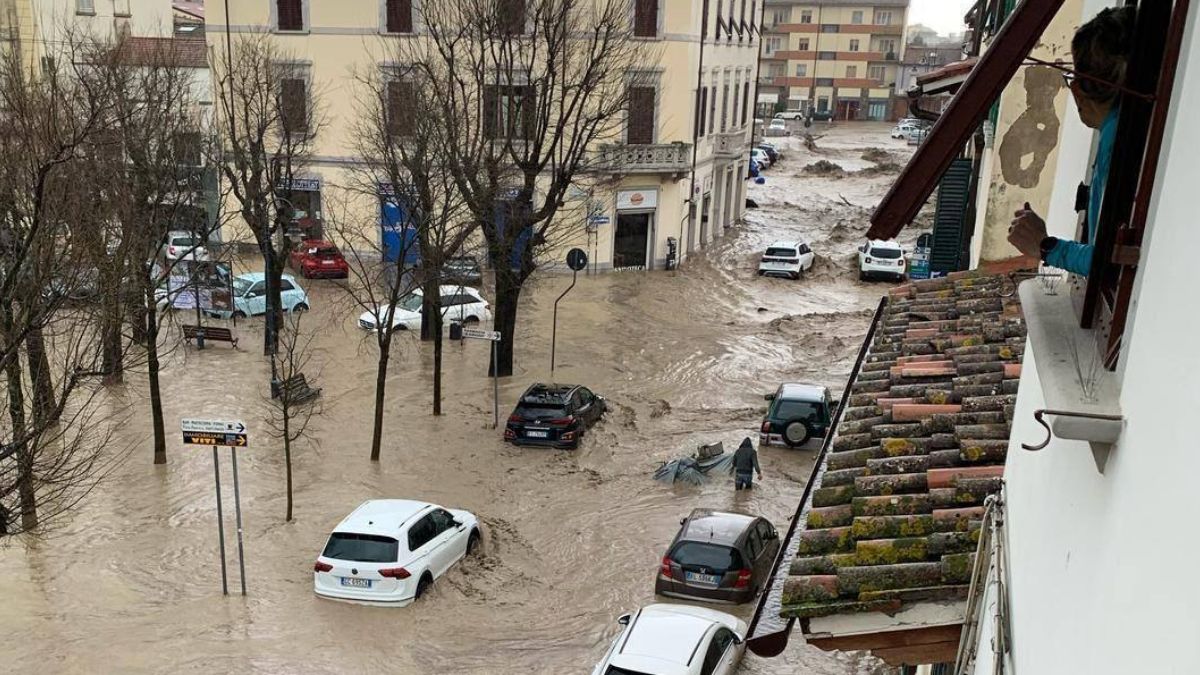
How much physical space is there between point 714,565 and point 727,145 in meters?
28.8

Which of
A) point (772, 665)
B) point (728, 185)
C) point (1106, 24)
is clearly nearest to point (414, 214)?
point (772, 665)

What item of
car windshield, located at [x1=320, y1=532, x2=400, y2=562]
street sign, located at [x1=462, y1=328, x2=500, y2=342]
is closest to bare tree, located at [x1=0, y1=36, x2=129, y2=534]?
car windshield, located at [x1=320, y1=532, x2=400, y2=562]

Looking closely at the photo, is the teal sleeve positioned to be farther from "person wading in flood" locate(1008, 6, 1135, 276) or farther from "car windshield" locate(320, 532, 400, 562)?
"car windshield" locate(320, 532, 400, 562)

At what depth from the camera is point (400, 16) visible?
3312cm

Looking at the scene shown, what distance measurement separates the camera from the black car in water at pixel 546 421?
61.3 feet

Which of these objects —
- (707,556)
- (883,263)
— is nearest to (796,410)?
(707,556)

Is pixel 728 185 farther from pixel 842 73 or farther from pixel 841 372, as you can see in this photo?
pixel 842 73

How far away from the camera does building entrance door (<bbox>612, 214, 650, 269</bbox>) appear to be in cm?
3434

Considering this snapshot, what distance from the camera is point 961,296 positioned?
9734 mm

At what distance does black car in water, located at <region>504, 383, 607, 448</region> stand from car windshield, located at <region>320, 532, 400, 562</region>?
20.2ft

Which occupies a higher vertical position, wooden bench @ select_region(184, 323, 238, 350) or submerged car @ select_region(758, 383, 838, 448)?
submerged car @ select_region(758, 383, 838, 448)

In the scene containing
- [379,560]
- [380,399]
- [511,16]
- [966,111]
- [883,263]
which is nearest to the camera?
[966,111]

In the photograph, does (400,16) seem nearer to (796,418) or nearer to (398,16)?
(398,16)

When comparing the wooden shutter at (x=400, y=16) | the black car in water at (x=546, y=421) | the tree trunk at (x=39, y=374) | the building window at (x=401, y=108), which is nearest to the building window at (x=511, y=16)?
the building window at (x=401, y=108)
